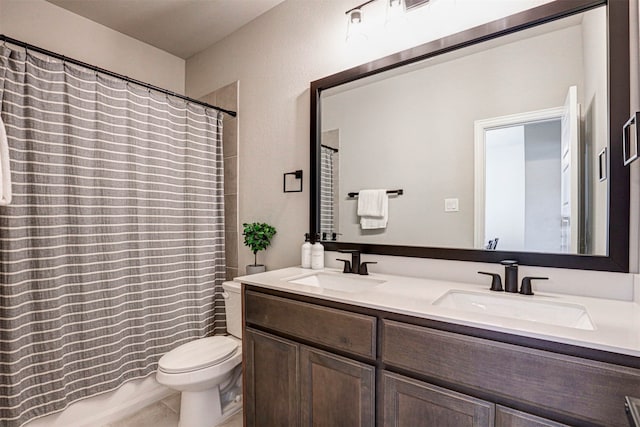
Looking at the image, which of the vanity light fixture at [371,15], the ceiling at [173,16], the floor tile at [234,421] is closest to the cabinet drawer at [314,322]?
the floor tile at [234,421]

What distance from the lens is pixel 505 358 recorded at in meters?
0.86

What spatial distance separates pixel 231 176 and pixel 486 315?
6.62 ft

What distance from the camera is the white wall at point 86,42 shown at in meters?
1.98

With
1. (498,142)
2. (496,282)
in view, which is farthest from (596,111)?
(496,282)

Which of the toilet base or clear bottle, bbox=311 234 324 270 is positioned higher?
clear bottle, bbox=311 234 324 270

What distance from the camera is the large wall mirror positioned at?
1128 mm

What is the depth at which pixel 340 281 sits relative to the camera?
164 cm

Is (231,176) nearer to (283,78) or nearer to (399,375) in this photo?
(283,78)

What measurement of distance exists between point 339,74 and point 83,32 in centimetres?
195

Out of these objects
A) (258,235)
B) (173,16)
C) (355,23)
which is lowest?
(258,235)

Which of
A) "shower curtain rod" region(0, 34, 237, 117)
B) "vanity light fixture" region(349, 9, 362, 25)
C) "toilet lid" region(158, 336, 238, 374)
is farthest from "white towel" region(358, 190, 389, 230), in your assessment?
"shower curtain rod" region(0, 34, 237, 117)

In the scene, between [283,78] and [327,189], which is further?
[283,78]

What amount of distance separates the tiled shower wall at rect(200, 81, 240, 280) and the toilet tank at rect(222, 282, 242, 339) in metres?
0.33

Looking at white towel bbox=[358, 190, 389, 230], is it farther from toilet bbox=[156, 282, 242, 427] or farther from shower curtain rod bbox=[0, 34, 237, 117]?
shower curtain rod bbox=[0, 34, 237, 117]
